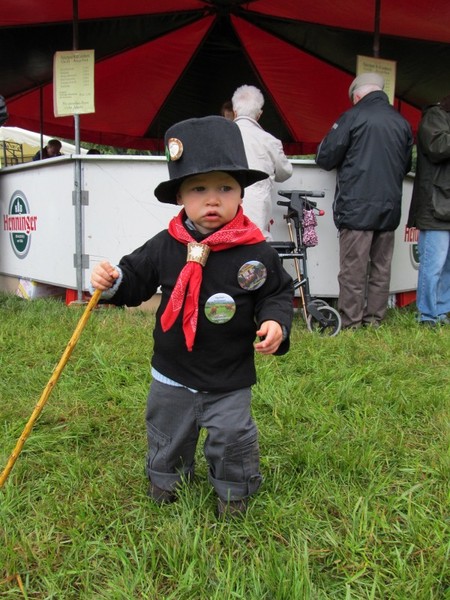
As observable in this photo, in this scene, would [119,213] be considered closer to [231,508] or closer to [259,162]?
[259,162]

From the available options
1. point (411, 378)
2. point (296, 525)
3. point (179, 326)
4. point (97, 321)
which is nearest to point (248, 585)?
point (296, 525)

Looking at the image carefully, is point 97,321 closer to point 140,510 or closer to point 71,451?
point 71,451

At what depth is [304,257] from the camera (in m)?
4.47

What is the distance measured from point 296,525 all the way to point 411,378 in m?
1.67

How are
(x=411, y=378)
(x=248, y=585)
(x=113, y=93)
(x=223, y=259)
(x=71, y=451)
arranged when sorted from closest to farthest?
(x=248, y=585), (x=223, y=259), (x=71, y=451), (x=411, y=378), (x=113, y=93)

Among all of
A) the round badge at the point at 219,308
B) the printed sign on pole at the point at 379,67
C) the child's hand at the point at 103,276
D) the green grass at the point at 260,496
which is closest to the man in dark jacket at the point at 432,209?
the printed sign on pole at the point at 379,67

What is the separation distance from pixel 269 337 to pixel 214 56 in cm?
805

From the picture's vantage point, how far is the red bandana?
5.80 feet

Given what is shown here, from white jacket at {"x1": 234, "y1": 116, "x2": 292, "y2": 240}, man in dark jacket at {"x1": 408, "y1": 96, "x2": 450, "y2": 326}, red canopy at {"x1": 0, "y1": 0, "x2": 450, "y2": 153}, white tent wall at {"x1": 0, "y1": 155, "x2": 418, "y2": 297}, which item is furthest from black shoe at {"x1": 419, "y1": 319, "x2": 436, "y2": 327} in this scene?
red canopy at {"x1": 0, "y1": 0, "x2": 450, "y2": 153}

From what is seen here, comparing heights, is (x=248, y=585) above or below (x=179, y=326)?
below

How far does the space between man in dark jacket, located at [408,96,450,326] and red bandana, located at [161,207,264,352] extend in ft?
11.0

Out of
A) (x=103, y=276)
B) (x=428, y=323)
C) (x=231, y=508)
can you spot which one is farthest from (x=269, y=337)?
(x=428, y=323)

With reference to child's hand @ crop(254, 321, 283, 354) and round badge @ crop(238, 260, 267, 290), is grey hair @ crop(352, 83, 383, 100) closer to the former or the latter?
round badge @ crop(238, 260, 267, 290)

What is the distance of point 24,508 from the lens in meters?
2.01
